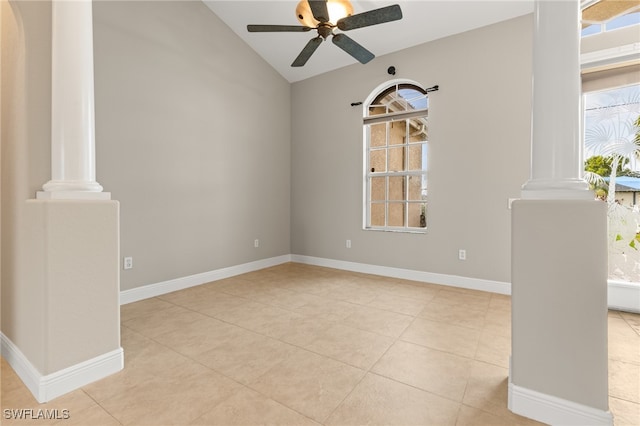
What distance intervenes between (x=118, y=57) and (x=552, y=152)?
3.77 metres

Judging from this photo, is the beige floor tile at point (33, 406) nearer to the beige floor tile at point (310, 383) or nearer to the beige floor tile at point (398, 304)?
the beige floor tile at point (310, 383)

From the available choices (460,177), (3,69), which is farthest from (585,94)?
(3,69)

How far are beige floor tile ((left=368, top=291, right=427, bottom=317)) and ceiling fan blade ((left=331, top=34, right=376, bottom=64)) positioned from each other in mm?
2405

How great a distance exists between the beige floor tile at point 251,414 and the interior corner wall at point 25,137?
3.33ft

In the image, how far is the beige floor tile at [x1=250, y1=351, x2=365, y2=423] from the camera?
5.21ft

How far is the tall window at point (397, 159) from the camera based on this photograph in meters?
4.18

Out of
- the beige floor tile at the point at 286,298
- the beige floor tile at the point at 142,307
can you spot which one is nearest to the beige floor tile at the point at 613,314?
the beige floor tile at the point at 286,298

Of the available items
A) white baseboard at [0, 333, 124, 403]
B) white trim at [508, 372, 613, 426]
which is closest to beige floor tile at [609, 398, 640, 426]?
white trim at [508, 372, 613, 426]

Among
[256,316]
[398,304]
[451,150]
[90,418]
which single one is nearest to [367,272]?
[398,304]

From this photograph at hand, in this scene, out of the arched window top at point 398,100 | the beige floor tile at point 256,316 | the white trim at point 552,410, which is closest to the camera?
the white trim at point 552,410

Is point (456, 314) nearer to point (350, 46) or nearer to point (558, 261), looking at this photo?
point (558, 261)

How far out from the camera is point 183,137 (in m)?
3.72

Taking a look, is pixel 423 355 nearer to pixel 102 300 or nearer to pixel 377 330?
pixel 377 330

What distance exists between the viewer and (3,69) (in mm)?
2127
